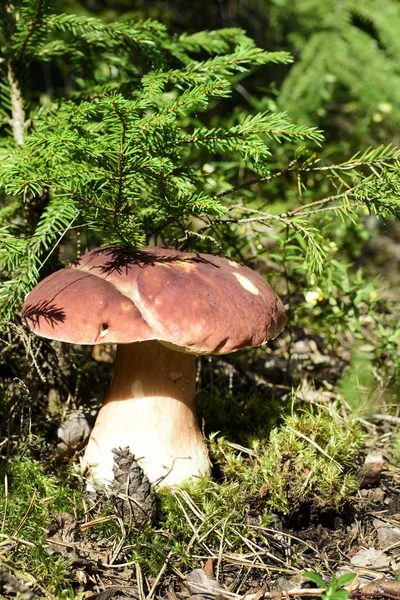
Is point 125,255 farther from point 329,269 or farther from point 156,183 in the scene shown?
point 329,269

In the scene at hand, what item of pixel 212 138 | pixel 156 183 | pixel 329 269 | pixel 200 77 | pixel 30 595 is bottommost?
pixel 30 595

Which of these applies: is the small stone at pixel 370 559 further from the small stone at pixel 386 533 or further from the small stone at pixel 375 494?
the small stone at pixel 375 494

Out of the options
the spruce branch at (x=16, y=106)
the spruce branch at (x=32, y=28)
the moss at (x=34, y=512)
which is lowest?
the moss at (x=34, y=512)

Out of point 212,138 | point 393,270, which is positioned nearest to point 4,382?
point 212,138

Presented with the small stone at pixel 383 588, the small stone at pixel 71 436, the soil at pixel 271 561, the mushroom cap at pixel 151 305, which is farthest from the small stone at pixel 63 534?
the small stone at pixel 383 588

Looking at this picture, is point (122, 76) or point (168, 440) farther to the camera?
point (122, 76)

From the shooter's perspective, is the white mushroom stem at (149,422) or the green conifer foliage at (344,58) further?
the green conifer foliage at (344,58)

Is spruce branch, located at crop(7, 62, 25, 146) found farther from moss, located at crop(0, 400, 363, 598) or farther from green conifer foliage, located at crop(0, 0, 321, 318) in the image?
moss, located at crop(0, 400, 363, 598)
